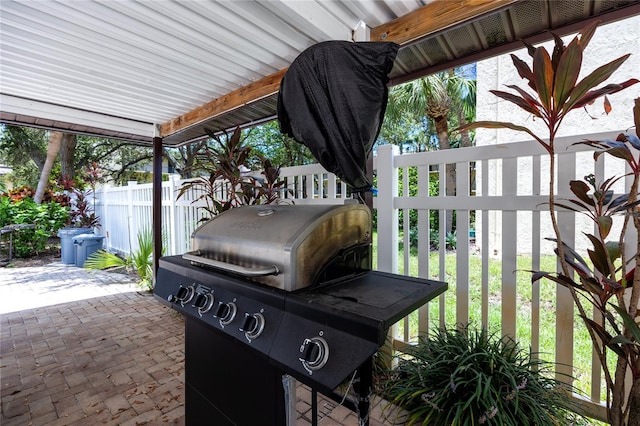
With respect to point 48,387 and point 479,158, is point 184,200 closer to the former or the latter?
point 48,387

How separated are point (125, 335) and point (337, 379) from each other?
361 centimetres

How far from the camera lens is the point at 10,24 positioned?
218 cm

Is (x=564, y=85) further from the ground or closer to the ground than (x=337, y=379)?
further from the ground

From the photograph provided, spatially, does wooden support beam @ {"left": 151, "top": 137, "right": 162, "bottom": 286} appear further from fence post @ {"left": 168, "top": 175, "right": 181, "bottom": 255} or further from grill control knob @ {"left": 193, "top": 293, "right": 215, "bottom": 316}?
grill control knob @ {"left": 193, "top": 293, "right": 215, "bottom": 316}

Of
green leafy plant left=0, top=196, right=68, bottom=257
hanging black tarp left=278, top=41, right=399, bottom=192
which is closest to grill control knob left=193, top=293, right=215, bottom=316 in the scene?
hanging black tarp left=278, top=41, right=399, bottom=192

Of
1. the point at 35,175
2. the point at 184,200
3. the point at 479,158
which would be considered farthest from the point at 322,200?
the point at 35,175

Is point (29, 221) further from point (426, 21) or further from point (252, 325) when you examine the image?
point (426, 21)

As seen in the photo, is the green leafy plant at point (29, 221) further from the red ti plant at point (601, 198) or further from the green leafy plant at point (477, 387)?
the red ti plant at point (601, 198)

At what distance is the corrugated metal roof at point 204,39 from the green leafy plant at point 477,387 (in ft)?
6.42

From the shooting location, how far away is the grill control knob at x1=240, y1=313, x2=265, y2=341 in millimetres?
1087

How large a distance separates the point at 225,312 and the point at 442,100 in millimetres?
6885

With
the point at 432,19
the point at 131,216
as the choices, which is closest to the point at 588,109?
the point at 432,19

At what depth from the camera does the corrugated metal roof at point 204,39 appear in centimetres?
196

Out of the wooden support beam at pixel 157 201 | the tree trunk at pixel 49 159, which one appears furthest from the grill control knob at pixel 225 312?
the tree trunk at pixel 49 159
